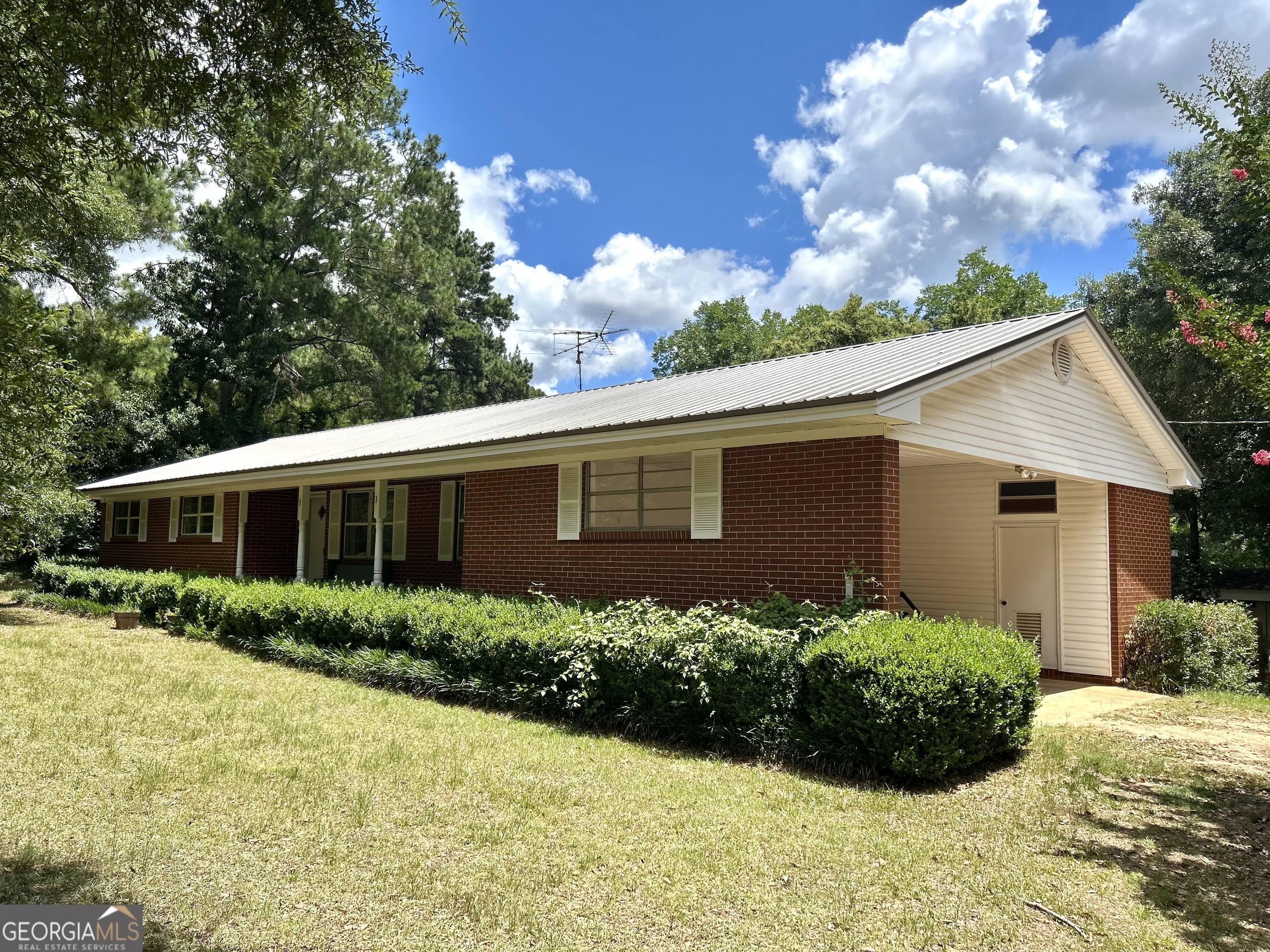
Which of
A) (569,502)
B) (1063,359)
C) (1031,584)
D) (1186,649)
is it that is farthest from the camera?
→ (1031,584)

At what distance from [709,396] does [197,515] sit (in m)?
15.5

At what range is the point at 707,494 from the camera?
10156mm

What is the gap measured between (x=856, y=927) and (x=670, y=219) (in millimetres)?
37200

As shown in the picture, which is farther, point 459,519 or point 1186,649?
point 459,519

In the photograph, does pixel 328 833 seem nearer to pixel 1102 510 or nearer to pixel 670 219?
pixel 1102 510

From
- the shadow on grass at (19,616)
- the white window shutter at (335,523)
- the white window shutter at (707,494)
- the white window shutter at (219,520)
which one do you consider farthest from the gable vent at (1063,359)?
the shadow on grass at (19,616)

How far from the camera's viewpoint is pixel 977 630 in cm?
794

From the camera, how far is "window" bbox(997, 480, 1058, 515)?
13414mm

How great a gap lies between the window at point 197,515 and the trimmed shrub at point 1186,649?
19121mm

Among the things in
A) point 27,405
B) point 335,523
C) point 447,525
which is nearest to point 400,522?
point 447,525

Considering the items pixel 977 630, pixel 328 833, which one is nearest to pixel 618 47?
pixel 977 630

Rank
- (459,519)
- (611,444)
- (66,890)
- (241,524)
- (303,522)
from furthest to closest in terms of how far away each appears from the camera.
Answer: (241,524) < (303,522) < (459,519) < (611,444) < (66,890)

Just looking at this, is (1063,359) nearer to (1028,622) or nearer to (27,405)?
(1028,622)

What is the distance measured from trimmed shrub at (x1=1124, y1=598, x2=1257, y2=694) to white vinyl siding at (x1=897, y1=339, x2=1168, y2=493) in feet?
7.11
